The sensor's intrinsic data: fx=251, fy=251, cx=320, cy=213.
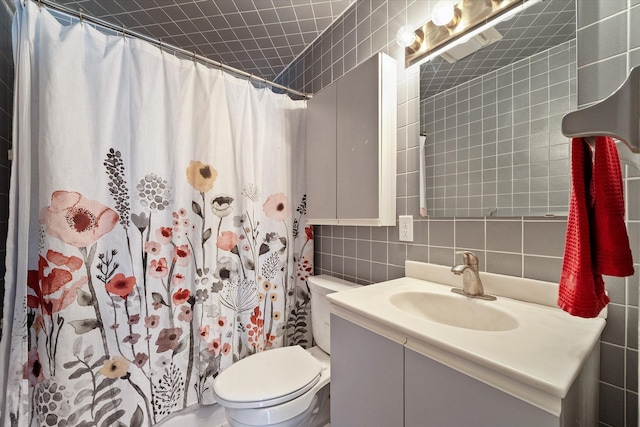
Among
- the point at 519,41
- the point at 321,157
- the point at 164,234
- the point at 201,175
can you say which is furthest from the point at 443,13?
the point at 164,234

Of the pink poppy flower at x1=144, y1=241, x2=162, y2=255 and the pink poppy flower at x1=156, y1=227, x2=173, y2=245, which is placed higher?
the pink poppy flower at x1=156, y1=227, x2=173, y2=245

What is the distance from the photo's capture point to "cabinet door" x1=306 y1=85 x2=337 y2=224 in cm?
144

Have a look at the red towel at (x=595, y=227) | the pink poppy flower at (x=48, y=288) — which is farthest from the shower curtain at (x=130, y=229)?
the red towel at (x=595, y=227)

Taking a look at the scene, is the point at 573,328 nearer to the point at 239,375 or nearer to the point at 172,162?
the point at 239,375

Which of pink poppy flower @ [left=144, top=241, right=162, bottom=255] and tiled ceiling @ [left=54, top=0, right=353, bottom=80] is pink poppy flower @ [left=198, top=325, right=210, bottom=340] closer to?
pink poppy flower @ [left=144, top=241, right=162, bottom=255]

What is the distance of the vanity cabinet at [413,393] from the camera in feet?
1.60

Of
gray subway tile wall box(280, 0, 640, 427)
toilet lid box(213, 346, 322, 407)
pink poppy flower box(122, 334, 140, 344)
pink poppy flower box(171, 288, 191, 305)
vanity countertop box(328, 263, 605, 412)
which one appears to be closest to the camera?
vanity countertop box(328, 263, 605, 412)

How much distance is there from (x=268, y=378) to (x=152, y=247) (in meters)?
0.79

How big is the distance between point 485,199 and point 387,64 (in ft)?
2.61

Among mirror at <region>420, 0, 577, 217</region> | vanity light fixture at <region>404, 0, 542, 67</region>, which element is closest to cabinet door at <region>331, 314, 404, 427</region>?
mirror at <region>420, 0, 577, 217</region>

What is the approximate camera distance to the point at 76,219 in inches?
39.6

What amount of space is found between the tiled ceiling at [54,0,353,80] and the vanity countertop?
1678 mm

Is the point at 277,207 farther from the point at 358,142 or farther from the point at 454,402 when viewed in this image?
the point at 454,402

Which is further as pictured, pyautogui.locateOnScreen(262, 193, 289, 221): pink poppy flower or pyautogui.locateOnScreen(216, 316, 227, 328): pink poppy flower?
pyautogui.locateOnScreen(262, 193, 289, 221): pink poppy flower
